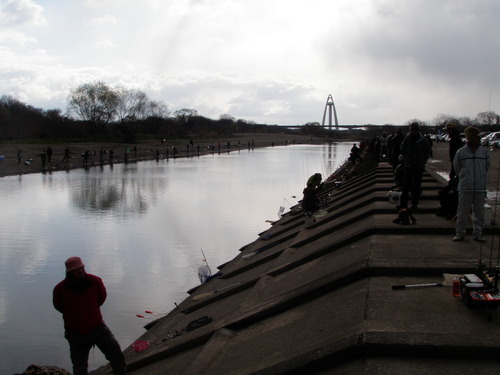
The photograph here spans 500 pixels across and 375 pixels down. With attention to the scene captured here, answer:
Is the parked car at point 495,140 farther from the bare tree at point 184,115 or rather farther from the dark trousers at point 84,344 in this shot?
the bare tree at point 184,115

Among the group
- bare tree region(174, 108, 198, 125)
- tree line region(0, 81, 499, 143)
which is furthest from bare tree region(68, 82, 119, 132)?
bare tree region(174, 108, 198, 125)

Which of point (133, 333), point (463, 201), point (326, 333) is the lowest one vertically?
point (133, 333)

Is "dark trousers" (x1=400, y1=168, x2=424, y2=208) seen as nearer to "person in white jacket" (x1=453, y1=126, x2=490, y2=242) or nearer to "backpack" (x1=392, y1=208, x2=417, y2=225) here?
"backpack" (x1=392, y1=208, x2=417, y2=225)

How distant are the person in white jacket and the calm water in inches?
262

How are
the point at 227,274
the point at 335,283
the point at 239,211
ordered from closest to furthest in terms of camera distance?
the point at 335,283 → the point at 227,274 → the point at 239,211

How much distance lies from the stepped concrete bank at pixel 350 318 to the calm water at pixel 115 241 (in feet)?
5.86

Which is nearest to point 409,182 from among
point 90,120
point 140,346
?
point 140,346

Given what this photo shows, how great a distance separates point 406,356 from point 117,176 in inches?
1671

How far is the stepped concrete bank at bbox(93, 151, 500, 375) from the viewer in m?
4.57

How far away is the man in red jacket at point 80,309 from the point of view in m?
5.91

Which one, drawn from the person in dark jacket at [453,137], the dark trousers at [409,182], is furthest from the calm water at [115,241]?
the person in dark jacket at [453,137]

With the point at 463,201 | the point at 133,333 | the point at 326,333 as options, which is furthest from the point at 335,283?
the point at 133,333

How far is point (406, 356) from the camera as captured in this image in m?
4.55

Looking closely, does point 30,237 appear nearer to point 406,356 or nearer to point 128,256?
point 128,256
